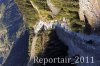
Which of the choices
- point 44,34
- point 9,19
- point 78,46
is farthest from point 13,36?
point 78,46

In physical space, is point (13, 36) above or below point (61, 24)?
below

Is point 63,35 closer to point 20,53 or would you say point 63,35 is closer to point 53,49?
point 53,49

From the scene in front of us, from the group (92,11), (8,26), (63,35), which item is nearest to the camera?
(92,11)

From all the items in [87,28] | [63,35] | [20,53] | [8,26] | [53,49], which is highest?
[87,28]

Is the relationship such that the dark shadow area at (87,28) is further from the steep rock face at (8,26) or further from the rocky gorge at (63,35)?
the steep rock face at (8,26)

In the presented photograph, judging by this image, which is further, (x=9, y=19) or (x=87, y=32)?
(x=9, y=19)

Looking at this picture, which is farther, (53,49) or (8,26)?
(8,26)

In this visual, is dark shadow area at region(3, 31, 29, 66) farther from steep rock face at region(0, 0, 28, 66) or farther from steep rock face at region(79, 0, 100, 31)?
steep rock face at region(79, 0, 100, 31)

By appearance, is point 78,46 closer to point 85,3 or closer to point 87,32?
point 87,32

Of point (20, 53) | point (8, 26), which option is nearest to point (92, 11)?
point (20, 53)
